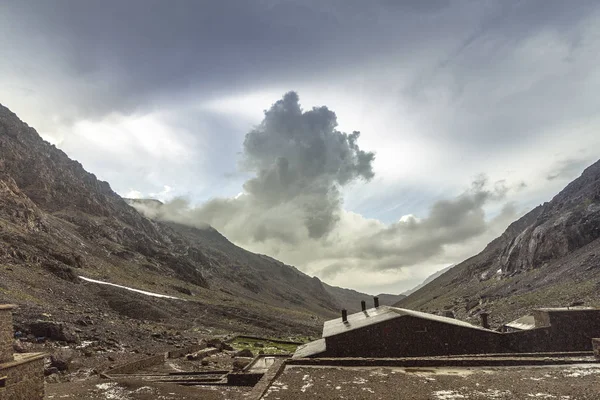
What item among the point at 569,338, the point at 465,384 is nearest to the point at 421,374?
the point at 465,384

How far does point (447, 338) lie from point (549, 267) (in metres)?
89.4

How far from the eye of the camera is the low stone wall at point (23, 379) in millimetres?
15733

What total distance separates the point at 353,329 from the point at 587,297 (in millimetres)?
53159

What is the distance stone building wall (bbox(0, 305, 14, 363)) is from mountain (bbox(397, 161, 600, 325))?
61.0m

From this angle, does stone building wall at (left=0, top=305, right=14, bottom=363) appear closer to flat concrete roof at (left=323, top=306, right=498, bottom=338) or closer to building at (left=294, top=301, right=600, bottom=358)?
building at (left=294, top=301, right=600, bottom=358)

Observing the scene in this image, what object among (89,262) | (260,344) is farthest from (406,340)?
(89,262)

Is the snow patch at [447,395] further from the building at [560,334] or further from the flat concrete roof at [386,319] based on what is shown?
the building at [560,334]

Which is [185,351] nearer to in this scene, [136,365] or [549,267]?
[136,365]

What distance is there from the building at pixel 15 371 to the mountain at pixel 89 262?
79.5 feet

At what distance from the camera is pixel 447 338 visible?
23719 millimetres

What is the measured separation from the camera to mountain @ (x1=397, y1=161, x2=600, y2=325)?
222 feet

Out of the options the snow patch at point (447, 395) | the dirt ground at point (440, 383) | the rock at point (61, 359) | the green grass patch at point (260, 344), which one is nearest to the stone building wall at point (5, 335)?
the dirt ground at point (440, 383)

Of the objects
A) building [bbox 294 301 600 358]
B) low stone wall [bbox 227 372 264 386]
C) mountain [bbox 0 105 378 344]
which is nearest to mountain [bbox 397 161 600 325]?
building [bbox 294 301 600 358]

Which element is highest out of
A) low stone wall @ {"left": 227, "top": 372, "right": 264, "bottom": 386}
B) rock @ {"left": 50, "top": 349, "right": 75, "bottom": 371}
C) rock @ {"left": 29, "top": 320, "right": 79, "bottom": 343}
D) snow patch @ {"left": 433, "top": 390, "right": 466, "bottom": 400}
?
rock @ {"left": 29, "top": 320, "right": 79, "bottom": 343}
